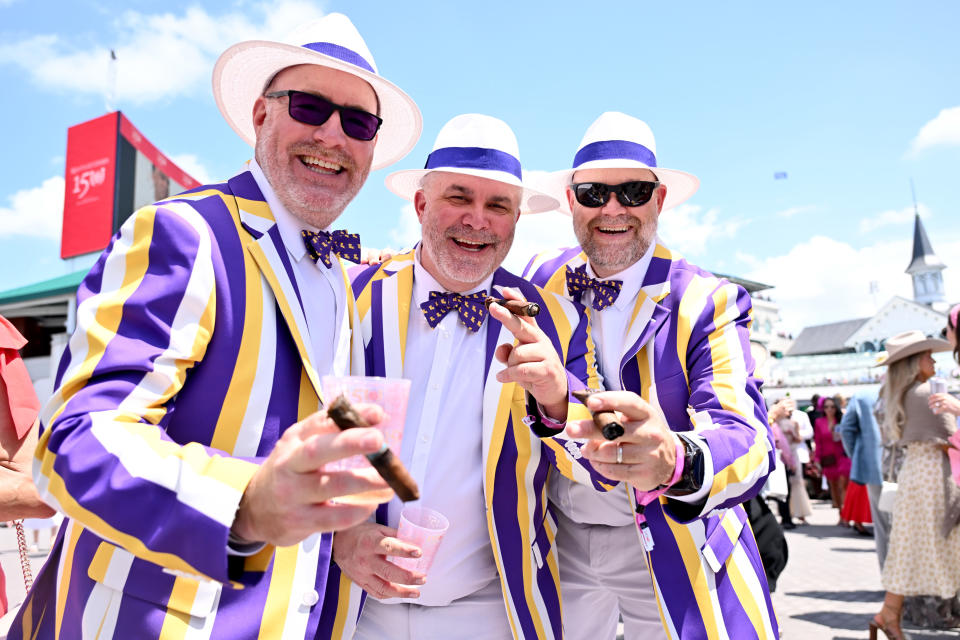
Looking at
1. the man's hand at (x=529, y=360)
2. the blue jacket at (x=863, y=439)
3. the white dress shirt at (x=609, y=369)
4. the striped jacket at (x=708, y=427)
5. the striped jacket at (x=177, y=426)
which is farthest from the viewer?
the blue jacket at (x=863, y=439)

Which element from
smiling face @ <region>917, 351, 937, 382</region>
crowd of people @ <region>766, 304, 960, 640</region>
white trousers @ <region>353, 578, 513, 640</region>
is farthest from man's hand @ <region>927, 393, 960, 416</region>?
white trousers @ <region>353, 578, 513, 640</region>

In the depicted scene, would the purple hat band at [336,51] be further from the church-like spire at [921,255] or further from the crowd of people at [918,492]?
the church-like spire at [921,255]

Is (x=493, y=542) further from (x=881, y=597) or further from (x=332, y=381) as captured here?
(x=881, y=597)

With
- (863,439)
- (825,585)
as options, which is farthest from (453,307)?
(863,439)

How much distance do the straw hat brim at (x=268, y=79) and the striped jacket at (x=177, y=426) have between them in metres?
0.44

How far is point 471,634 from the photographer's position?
2.36 meters

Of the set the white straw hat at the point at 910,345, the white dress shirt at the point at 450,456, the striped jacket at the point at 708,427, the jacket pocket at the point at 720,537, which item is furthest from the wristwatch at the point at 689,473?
the white straw hat at the point at 910,345

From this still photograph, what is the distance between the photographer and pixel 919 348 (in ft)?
19.7

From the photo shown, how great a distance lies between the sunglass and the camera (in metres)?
2.91

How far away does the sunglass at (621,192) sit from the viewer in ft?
9.56

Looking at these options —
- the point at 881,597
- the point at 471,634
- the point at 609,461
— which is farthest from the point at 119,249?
the point at 881,597

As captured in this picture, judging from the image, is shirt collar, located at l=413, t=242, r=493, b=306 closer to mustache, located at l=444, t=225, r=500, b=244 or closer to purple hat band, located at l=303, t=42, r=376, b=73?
mustache, located at l=444, t=225, r=500, b=244

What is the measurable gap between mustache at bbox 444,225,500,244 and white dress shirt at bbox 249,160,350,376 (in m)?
0.75

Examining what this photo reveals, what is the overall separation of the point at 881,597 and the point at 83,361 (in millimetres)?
8453
